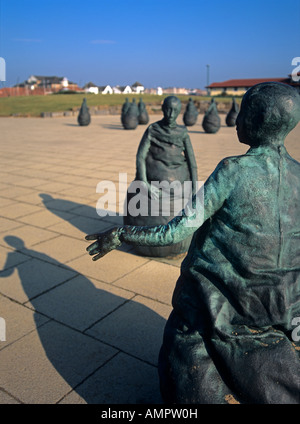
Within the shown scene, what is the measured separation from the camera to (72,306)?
12.2ft

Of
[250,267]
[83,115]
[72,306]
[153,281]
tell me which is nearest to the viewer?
[250,267]

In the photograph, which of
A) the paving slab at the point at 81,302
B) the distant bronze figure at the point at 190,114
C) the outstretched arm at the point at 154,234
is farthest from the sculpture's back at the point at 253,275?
the distant bronze figure at the point at 190,114

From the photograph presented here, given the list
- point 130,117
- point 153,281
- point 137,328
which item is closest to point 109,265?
point 153,281

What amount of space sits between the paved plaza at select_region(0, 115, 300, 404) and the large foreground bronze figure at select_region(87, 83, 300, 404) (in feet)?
3.06

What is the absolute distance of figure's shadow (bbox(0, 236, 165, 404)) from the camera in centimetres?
269

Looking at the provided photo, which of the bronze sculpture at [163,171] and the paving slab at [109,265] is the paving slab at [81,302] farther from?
the bronze sculpture at [163,171]

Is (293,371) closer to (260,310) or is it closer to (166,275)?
(260,310)

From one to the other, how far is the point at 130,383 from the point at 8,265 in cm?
256

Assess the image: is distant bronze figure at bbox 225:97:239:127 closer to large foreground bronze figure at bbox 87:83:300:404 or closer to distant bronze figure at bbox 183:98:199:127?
distant bronze figure at bbox 183:98:199:127

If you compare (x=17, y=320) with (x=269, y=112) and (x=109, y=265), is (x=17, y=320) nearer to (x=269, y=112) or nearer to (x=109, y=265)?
(x=109, y=265)

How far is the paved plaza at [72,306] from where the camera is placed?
8.93ft

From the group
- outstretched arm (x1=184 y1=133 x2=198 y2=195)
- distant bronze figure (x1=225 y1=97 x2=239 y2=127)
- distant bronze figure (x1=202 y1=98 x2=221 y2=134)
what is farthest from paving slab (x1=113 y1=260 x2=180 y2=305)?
distant bronze figure (x1=225 y1=97 x2=239 y2=127)

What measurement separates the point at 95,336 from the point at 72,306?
0.56 meters

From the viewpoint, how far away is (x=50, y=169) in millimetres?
10133
